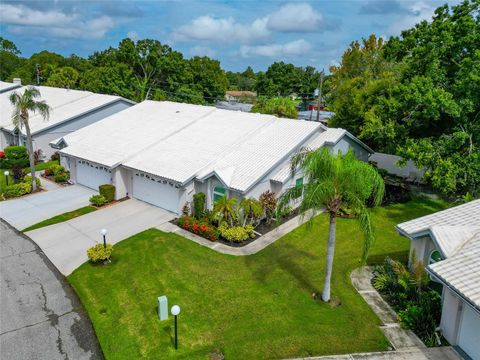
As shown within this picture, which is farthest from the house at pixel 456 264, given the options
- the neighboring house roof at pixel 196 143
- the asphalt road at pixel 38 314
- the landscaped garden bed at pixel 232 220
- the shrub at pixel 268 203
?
the asphalt road at pixel 38 314

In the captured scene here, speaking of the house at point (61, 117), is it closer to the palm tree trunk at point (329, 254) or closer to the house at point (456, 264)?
the palm tree trunk at point (329, 254)

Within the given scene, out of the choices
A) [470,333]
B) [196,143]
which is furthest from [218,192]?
[470,333]

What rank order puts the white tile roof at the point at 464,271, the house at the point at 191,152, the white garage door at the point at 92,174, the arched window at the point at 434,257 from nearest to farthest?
the white tile roof at the point at 464,271, the arched window at the point at 434,257, the house at the point at 191,152, the white garage door at the point at 92,174

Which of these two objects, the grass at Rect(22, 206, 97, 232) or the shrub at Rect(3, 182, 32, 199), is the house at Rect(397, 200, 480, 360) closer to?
the grass at Rect(22, 206, 97, 232)

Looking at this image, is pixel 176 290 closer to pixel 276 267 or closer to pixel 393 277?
pixel 276 267

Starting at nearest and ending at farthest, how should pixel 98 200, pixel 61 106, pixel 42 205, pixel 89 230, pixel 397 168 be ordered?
pixel 89 230 < pixel 98 200 < pixel 42 205 < pixel 397 168 < pixel 61 106

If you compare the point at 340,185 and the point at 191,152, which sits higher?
the point at 340,185

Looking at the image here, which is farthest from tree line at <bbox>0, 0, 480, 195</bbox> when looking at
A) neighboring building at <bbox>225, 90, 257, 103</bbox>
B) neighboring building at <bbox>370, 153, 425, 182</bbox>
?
neighboring building at <bbox>225, 90, 257, 103</bbox>

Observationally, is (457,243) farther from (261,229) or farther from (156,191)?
(156,191)
